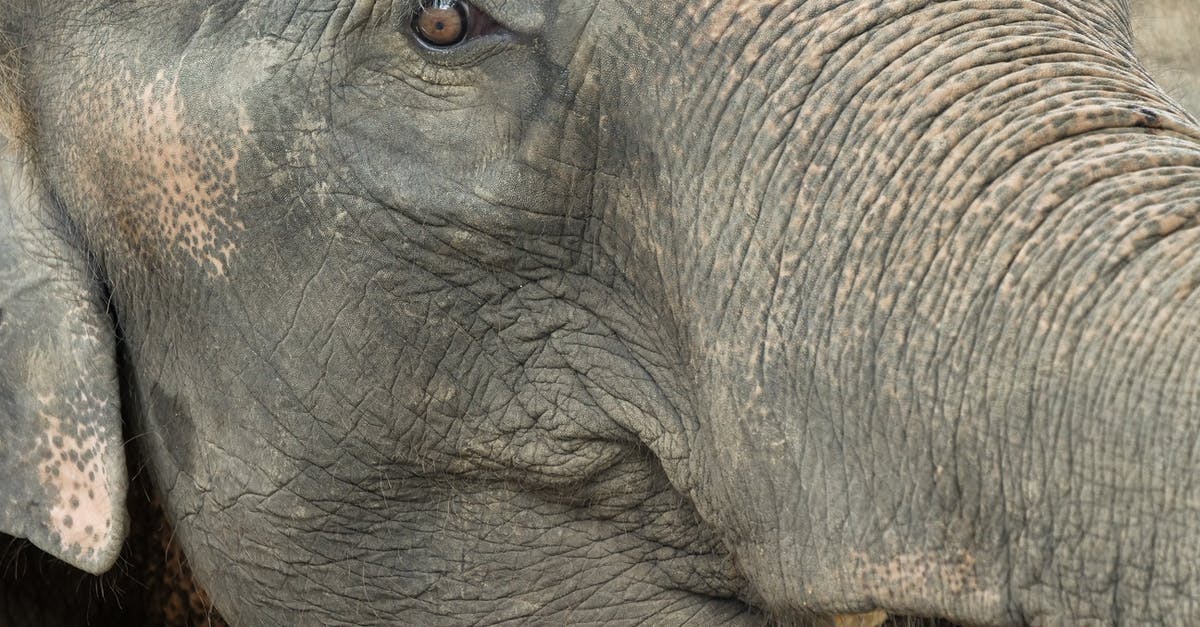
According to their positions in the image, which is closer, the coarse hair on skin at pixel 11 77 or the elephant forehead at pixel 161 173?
the elephant forehead at pixel 161 173

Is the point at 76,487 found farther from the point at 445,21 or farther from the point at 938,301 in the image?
the point at 938,301

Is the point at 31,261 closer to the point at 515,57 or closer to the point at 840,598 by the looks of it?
the point at 515,57

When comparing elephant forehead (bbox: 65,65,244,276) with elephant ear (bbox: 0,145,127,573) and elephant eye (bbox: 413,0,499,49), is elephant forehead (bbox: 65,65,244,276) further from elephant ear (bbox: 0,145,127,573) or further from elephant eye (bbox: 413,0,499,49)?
elephant eye (bbox: 413,0,499,49)

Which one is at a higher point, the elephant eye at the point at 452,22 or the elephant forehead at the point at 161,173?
the elephant eye at the point at 452,22

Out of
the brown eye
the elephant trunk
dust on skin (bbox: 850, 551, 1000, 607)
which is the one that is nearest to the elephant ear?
the brown eye

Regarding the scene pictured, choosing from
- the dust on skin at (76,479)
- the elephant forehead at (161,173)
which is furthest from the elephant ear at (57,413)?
the elephant forehead at (161,173)

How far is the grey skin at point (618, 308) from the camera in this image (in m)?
1.95

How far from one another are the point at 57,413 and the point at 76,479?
0.36 ft

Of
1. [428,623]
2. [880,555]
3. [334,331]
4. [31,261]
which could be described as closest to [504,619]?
[428,623]

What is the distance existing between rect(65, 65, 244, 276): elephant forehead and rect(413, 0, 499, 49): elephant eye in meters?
0.35

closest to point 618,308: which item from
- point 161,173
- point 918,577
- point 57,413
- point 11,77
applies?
point 918,577

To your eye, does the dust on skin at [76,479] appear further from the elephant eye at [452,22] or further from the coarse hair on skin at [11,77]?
the elephant eye at [452,22]

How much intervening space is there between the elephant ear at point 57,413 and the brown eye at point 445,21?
0.73 metres

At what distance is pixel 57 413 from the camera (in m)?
2.60
